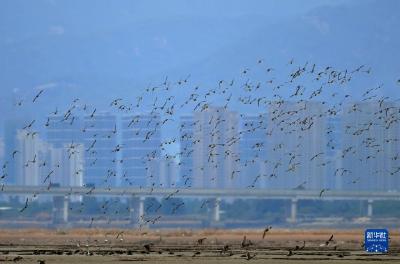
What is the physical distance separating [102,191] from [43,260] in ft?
422

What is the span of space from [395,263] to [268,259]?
7.37m

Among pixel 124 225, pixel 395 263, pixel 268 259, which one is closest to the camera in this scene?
pixel 395 263

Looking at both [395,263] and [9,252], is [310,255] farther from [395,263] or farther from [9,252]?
[9,252]

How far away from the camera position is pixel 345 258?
75.5m

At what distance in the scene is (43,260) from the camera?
7119 cm

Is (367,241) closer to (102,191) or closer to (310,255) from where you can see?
(310,255)

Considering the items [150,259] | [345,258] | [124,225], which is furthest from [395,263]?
[124,225]

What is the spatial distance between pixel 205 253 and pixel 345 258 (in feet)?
31.2

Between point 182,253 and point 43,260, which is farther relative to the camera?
point 182,253

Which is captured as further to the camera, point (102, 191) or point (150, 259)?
point (102, 191)

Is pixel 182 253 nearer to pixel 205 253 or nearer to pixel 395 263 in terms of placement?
pixel 205 253

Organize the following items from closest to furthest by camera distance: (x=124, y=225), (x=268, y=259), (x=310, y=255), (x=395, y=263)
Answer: (x=395, y=263) → (x=268, y=259) → (x=310, y=255) → (x=124, y=225)

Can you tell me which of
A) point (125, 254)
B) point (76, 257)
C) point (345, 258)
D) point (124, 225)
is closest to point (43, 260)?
point (76, 257)

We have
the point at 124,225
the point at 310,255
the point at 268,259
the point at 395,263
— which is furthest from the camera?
the point at 124,225
